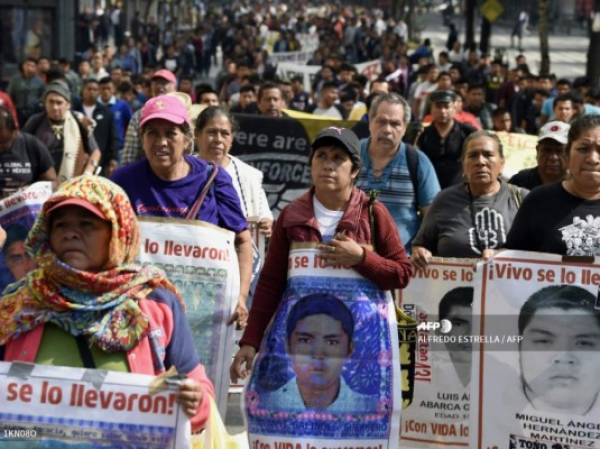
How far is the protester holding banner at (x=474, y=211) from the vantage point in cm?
749

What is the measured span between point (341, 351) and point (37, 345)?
1.60 meters

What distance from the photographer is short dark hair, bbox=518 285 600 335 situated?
602 cm

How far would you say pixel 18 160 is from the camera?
9.51 m

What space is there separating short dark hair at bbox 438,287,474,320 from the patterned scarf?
10.3ft

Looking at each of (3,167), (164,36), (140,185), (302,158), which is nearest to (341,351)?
(140,185)

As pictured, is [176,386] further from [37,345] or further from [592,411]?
[592,411]

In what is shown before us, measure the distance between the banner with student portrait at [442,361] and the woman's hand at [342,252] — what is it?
1711 millimetres

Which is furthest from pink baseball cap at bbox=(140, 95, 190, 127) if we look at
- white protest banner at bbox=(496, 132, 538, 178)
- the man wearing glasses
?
white protest banner at bbox=(496, 132, 538, 178)

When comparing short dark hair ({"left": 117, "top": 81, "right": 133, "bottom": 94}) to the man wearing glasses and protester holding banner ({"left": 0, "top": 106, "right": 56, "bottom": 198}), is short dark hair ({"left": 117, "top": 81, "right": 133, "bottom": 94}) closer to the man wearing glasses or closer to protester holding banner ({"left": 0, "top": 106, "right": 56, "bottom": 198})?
protester holding banner ({"left": 0, "top": 106, "right": 56, "bottom": 198})

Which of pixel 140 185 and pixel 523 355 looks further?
pixel 140 185

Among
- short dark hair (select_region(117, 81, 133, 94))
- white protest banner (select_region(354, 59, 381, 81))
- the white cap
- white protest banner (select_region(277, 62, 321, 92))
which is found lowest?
the white cap

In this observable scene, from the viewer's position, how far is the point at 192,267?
6.41m

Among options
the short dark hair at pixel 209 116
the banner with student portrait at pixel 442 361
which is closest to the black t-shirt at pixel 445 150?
the short dark hair at pixel 209 116

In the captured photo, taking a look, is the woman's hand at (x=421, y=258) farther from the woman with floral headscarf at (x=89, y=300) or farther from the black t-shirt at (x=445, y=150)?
the black t-shirt at (x=445, y=150)
